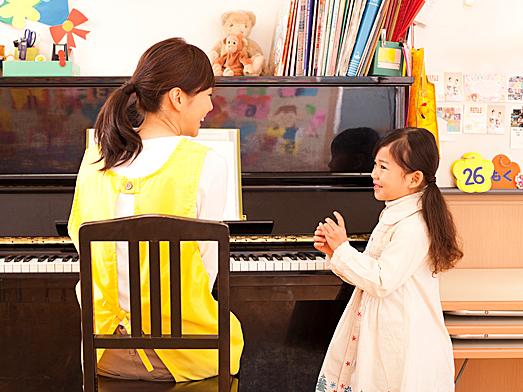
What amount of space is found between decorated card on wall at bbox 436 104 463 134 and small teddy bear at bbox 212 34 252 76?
2.79 ft

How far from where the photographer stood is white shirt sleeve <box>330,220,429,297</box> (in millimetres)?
1988

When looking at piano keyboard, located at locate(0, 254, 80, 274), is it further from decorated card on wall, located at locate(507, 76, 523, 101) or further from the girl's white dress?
decorated card on wall, located at locate(507, 76, 523, 101)

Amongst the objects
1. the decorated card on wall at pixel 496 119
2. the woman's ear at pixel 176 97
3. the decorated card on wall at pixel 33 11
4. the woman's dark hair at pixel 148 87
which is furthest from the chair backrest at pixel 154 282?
the decorated card on wall at pixel 496 119

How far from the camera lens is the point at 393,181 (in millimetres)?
2115

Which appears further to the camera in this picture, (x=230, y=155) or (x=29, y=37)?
(x=29, y=37)

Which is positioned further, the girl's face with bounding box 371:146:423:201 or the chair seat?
the girl's face with bounding box 371:146:423:201

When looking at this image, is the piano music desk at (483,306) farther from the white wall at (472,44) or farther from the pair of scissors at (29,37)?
the pair of scissors at (29,37)

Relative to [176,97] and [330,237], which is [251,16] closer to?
[330,237]

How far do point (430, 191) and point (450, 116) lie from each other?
874 mm

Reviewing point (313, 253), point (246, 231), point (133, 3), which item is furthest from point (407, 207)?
point (133, 3)

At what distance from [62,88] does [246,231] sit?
0.80 m

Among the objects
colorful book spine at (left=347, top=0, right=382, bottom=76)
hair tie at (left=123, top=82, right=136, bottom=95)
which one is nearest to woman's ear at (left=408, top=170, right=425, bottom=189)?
colorful book spine at (left=347, top=0, right=382, bottom=76)

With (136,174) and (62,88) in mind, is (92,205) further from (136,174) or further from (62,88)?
(62,88)

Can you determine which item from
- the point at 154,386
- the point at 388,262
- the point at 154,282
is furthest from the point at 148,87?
the point at 388,262
